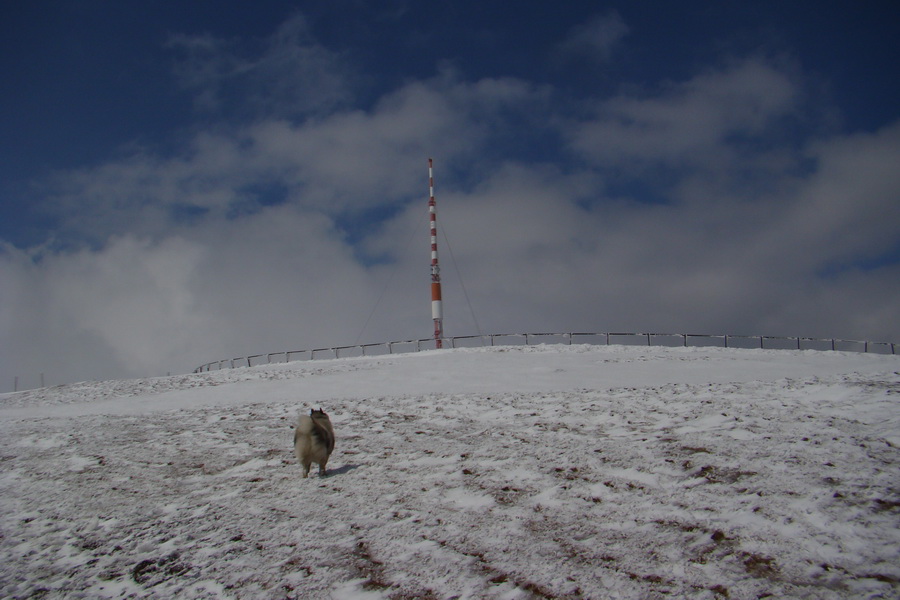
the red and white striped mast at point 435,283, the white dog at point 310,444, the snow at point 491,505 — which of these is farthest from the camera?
the red and white striped mast at point 435,283

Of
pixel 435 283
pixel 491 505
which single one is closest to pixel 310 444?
pixel 491 505

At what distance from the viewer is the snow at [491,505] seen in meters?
4.05

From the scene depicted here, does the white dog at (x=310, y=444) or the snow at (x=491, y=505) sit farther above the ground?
the white dog at (x=310, y=444)

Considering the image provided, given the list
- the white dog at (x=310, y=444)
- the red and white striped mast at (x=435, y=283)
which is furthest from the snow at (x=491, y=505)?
the red and white striped mast at (x=435, y=283)

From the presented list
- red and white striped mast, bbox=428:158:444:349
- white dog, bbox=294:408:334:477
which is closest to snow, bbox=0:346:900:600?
white dog, bbox=294:408:334:477

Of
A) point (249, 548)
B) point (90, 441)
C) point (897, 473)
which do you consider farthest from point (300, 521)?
point (90, 441)

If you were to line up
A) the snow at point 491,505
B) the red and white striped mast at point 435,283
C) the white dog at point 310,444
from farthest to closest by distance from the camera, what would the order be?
the red and white striped mast at point 435,283 → the white dog at point 310,444 → the snow at point 491,505

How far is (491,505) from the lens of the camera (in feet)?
18.3

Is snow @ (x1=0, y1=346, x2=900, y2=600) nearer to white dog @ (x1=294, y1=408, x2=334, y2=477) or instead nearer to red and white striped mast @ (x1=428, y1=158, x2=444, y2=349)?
white dog @ (x1=294, y1=408, x2=334, y2=477)

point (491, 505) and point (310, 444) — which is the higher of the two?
point (310, 444)

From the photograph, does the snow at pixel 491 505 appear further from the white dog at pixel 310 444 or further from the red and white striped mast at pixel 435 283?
the red and white striped mast at pixel 435 283

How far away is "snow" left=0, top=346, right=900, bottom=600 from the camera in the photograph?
4.05m

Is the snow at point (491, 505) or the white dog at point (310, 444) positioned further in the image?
the white dog at point (310, 444)

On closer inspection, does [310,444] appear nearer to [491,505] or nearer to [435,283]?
[491,505]
